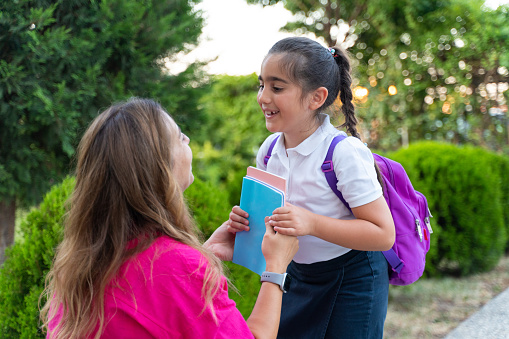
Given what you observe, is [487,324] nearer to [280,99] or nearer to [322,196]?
[322,196]

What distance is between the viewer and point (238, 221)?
5.30 ft

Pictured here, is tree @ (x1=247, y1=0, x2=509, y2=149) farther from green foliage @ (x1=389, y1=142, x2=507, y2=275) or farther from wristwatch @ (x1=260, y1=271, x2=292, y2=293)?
wristwatch @ (x1=260, y1=271, x2=292, y2=293)

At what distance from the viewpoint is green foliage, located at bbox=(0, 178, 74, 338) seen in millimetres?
1960

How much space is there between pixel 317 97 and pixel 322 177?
0.31m

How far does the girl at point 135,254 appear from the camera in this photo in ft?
3.70

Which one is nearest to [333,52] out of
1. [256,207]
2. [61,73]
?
[256,207]

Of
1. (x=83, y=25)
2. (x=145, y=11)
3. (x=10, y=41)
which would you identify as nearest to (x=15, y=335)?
(x=10, y=41)

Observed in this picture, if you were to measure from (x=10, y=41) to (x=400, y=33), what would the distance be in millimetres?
7991

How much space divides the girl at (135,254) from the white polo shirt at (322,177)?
1.48ft

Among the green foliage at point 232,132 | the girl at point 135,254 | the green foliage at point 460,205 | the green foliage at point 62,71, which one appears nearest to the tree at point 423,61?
the green foliage at point 232,132

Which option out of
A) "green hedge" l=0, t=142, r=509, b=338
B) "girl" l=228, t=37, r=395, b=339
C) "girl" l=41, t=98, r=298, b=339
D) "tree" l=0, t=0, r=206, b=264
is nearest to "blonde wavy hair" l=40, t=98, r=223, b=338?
"girl" l=41, t=98, r=298, b=339

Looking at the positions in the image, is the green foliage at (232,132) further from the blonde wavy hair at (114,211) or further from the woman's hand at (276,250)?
the blonde wavy hair at (114,211)

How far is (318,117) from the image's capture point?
1.77 m

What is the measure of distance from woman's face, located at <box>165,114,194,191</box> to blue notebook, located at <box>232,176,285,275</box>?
0.24 metres
